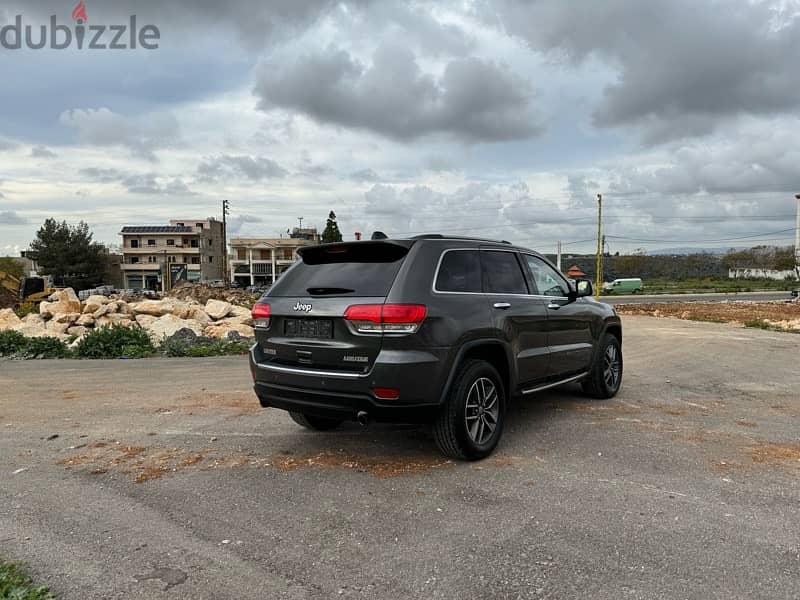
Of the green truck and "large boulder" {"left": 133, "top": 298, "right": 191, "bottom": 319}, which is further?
the green truck

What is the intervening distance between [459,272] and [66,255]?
77.5m

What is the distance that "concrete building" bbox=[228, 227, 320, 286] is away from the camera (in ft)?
327

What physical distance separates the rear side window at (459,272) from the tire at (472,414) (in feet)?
2.05

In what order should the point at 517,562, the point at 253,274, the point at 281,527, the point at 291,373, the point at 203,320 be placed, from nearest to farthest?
the point at 517,562 → the point at 281,527 → the point at 291,373 → the point at 203,320 → the point at 253,274

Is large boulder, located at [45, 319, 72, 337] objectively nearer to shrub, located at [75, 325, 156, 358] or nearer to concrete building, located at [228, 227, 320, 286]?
shrub, located at [75, 325, 156, 358]

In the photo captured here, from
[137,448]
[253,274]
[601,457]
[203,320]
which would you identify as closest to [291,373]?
[137,448]

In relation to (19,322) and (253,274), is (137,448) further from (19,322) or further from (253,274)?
(253,274)

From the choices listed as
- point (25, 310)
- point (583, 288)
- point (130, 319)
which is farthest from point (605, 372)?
point (25, 310)

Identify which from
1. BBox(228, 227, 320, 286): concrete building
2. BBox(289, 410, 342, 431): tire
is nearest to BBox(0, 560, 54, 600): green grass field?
BBox(289, 410, 342, 431): tire

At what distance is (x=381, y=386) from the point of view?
14.0 feet

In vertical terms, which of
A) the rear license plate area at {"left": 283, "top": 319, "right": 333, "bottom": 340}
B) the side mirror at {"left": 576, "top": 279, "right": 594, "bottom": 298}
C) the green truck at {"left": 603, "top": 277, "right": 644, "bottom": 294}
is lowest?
the green truck at {"left": 603, "top": 277, "right": 644, "bottom": 294}

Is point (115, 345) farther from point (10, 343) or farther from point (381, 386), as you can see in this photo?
point (381, 386)

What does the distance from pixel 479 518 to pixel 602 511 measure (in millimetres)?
806

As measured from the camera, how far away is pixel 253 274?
9956 cm
